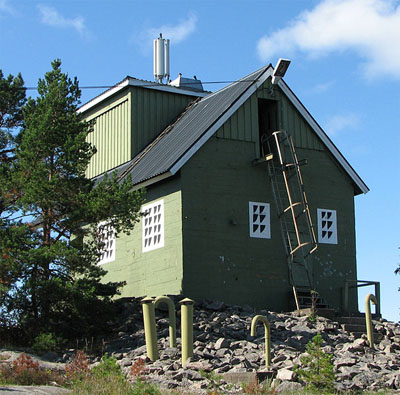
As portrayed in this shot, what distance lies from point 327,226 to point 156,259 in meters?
→ 5.46

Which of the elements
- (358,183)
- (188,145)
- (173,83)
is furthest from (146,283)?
(173,83)

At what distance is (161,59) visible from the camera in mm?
30891

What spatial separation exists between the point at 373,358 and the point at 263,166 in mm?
8131

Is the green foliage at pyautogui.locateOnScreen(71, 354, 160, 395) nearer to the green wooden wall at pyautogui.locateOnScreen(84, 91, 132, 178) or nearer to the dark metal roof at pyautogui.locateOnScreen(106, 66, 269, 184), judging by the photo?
the dark metal roof at pyautogui.locateOnScreen(106, 66, 269, 184)

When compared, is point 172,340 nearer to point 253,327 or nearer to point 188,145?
point 253,327

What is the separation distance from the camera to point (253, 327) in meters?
15.8

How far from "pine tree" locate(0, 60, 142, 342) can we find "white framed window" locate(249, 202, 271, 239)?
4.11 metres

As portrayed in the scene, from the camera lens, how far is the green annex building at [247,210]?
22359mm

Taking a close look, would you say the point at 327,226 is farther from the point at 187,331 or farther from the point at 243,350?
the point at 187,331

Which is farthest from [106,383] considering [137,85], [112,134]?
[112,134]

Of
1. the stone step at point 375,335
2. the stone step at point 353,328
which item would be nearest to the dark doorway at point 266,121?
the stone step at point 353,328

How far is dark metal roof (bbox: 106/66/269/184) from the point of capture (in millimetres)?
23141

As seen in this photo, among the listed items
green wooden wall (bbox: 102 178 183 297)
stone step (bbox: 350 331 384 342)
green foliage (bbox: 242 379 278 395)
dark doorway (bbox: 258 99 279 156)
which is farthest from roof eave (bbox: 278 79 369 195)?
green foliage (bbox: 242 379 278 395)

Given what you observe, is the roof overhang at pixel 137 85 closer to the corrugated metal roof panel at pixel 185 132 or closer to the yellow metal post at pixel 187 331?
the corrugated metal roof panel at pixel 185 132
